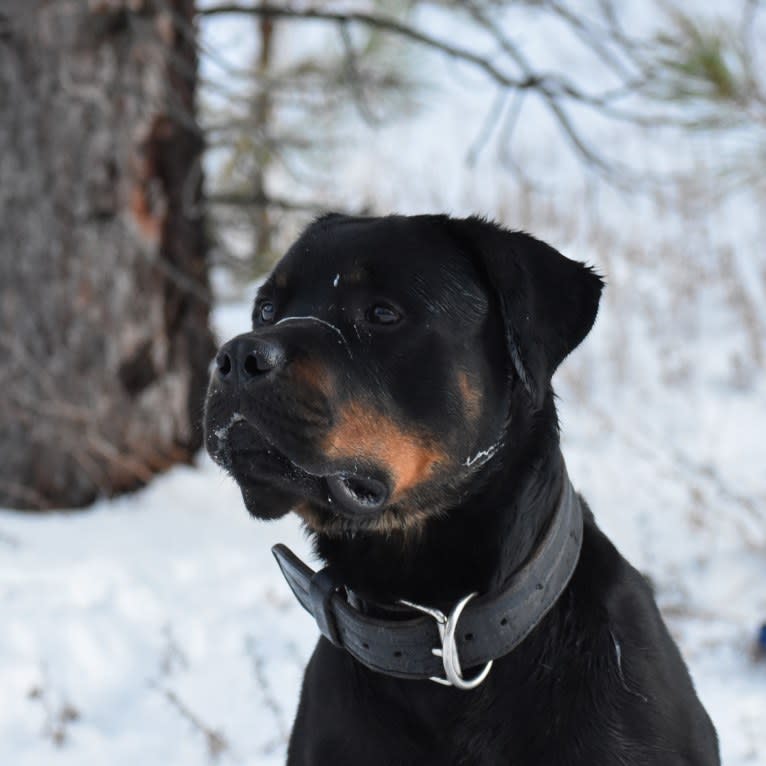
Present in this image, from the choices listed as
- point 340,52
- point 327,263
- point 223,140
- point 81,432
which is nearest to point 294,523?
point 81,432

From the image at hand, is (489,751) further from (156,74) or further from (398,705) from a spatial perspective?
(156,74)

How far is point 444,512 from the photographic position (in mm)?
2061

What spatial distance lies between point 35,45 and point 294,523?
2567 mm

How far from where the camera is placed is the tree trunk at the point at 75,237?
5.08 metres

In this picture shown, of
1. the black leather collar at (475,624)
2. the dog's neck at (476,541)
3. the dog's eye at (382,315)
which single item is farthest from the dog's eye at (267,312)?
the black leather collar at (475,624)

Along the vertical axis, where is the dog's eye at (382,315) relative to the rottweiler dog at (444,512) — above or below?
above

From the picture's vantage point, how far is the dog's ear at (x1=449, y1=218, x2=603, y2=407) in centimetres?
206

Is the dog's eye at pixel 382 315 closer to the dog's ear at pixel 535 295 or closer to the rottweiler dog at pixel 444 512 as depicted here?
the rottweiler dog at pixel 444 512

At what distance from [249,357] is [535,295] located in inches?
23.7

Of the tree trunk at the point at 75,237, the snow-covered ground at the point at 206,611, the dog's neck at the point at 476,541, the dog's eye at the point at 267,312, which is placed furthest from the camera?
the tree trunk at the point at 75,237

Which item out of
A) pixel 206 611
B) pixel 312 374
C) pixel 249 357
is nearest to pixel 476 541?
pixel 312 374

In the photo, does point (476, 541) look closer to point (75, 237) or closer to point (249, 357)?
point (249, 357)

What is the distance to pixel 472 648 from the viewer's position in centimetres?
190

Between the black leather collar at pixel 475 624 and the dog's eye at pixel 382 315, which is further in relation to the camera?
the dog's eye at pixel 382 315
